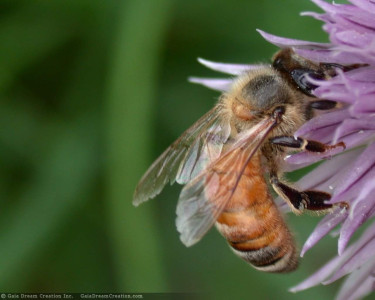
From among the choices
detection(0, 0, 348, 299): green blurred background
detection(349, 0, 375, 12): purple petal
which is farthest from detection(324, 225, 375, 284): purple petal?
detection(0, 0, 348, 299): green blurred background

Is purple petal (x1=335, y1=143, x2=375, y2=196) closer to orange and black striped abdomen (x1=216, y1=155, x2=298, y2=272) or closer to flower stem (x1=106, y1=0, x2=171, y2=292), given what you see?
orange and black striped abdomen (x1=216, y1=155, x2=298, y2=272)

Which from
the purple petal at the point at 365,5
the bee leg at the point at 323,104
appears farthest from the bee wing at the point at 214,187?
the purple petal at the point at 365,5

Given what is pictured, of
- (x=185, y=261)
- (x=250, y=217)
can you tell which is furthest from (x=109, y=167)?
(x=250, y=217)

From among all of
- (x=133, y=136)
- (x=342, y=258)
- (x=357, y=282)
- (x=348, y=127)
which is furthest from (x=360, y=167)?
(x=133, y=136)

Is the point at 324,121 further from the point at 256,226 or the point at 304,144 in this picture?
the point at 256,226

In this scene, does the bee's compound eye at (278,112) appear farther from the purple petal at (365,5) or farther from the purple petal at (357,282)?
the purple petal at (357,282)
